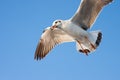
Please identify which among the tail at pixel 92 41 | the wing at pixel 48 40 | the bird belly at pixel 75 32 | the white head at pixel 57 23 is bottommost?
the tail at pixel 92 41

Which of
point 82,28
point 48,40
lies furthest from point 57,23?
point 48,40

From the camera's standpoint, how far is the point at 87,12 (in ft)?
40.9

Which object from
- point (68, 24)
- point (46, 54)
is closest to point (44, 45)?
point (46, 54)

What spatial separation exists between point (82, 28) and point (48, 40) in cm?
126

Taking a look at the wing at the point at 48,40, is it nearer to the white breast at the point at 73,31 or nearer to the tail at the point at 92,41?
the white breast at the point at 73,31

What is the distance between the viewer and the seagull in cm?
1204

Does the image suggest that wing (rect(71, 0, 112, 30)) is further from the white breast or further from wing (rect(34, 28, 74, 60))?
wing (rect(34, 28, 74, 60))

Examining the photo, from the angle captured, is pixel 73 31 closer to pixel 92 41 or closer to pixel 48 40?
pixel 92 41

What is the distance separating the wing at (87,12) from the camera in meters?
12.2

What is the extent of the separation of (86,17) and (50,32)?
Answer: 4.04ft

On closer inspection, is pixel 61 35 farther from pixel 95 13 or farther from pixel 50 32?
pixel 95 13

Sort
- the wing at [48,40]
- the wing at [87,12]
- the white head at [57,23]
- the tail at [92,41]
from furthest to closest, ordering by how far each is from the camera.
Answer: the wing at [48,40], the white head at [57,23], the wing at [87,12], the tail at [92,41]

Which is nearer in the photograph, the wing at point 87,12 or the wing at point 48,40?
the wing at point 87,12

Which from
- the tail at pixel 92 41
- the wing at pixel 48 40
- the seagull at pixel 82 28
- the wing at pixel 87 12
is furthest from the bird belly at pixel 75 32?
the wing at pixel 48 40
